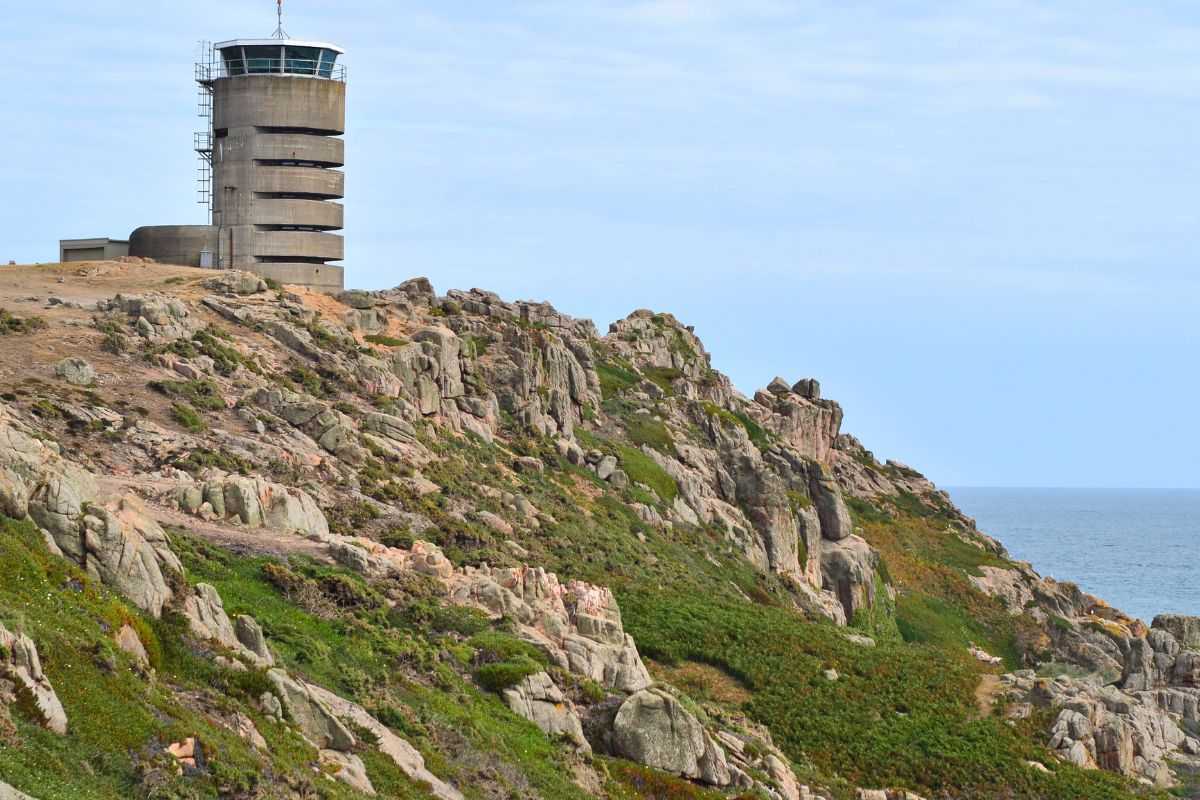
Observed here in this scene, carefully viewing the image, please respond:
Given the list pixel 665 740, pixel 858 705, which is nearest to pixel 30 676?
pixel 665 740

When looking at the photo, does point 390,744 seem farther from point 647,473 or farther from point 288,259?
point 288,259

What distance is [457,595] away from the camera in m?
38.9

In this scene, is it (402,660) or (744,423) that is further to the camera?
(744,423)

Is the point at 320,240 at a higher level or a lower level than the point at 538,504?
higher

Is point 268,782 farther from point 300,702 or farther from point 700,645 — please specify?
point 700,645

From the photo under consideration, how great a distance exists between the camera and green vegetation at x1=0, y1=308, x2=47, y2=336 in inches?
1994

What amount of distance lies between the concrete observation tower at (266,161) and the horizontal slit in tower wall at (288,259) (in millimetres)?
58

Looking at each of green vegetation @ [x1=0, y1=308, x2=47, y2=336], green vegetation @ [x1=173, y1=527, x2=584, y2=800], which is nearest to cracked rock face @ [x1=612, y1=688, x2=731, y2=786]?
green vegetation @ [x1=173, y1=527, x2=584, y2=800]

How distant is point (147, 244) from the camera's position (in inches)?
3066

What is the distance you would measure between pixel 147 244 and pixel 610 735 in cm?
5426

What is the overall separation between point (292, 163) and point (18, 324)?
29853 millimetres

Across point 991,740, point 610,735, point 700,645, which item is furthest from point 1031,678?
point 610,735

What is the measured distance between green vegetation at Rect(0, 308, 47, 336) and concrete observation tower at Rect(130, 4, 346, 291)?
25404mm

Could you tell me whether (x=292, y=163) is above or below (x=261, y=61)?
below
